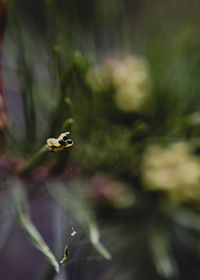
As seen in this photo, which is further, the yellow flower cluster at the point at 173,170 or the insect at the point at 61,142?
the yellow flower cluster at the point at 173,170

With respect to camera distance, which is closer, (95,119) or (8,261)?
(95,119)

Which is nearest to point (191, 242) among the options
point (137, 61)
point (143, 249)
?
point (143, 249)

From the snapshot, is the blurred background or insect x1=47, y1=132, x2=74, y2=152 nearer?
insect x1=47, y1=132, x2=74, y2=152

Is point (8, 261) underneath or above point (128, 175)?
underneath

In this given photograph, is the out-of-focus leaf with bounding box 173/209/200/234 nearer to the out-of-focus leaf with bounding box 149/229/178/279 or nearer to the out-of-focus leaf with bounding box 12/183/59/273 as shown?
the out-of-focus leaf with bounding box 149/229/178/279

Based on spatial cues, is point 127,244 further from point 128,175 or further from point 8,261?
point 8,261

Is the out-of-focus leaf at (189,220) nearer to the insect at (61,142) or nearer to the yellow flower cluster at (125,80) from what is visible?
the yellow flower cluster at (125,80)

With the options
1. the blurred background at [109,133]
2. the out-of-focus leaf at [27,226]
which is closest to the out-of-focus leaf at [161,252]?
the blurred background at [109,133]

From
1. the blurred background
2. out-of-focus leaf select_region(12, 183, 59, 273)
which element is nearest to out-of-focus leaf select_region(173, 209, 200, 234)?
the blurred background

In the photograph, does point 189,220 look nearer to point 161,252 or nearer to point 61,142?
point 161,252
